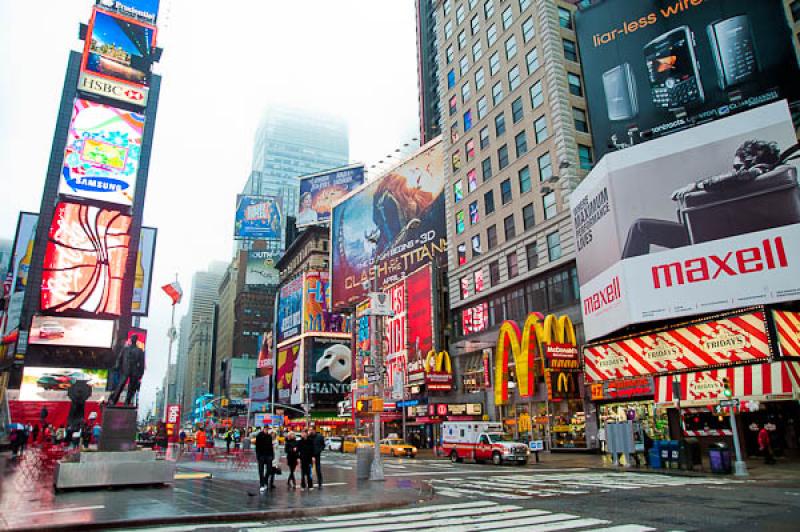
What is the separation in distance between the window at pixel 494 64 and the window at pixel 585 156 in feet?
42.1

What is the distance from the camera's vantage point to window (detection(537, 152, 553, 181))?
4291 cm

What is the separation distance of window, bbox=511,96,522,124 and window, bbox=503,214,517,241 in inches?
321

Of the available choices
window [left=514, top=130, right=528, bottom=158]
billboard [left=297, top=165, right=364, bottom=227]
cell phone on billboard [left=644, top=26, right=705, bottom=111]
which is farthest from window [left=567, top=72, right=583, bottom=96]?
billboard [left=297, top=165, right=364, bottom=227]

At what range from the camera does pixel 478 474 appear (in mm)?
24906

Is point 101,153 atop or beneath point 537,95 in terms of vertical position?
atop

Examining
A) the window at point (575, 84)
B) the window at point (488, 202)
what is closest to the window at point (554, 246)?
the window at point (488, 202)

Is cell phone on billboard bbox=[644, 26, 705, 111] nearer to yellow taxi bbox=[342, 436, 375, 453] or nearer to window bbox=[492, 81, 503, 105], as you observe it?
window bbox=[492, 81, 503, 105]

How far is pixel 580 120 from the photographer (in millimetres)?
43188

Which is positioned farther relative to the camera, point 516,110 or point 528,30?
point 516,110

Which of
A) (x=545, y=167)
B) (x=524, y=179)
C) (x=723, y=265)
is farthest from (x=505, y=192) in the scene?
(x=723, y=265)

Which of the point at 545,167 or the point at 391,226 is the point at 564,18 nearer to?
the point at 545,167

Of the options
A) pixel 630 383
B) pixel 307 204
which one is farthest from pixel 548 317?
pixel 307 204

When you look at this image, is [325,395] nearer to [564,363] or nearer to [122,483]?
[564,363]

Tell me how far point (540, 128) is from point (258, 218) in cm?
8654
